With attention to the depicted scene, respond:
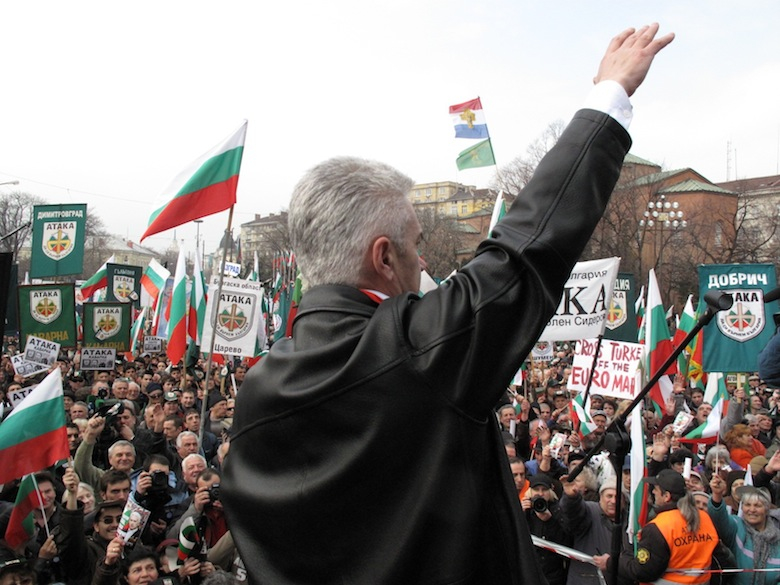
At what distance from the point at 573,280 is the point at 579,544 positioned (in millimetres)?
4173

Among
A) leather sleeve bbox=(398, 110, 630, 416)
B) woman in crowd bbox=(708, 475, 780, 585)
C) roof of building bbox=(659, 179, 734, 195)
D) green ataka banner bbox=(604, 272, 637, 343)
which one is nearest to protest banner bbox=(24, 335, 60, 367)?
green ataka banner bbox=(604, 272, 637, 343)

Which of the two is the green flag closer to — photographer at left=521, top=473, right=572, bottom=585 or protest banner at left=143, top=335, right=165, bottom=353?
photographer at left=521, top=473, right=572, bottom=585

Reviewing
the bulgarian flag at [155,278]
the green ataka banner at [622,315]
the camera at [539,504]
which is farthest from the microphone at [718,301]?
the bulgarian flag at [155,278]

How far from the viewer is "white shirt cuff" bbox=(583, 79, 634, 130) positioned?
1.54m

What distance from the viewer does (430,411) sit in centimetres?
145

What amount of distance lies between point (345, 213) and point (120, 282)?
64.7 feet

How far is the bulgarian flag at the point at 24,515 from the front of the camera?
5516 mm

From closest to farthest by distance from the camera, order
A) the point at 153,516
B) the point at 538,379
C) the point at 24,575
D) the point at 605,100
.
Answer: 1. the point at 605,100
2. the point at 24,575
3. the point at 153,516
4. the point at 538,379

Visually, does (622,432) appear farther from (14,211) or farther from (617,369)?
(14,211)

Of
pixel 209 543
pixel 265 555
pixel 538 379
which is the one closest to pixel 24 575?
pixel 209 543

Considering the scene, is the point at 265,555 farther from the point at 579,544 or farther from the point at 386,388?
the point at 579,544

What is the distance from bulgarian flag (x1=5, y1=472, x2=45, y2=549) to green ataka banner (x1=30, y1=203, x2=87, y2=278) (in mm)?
8864

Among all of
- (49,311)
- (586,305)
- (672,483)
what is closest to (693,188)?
(586,305)

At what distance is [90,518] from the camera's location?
5871 millimetres
